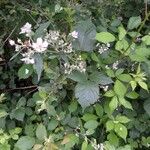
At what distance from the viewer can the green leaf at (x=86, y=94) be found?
54.2 inches

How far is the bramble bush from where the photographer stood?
144 cm

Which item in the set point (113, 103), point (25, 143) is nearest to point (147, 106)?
point (113, 103)

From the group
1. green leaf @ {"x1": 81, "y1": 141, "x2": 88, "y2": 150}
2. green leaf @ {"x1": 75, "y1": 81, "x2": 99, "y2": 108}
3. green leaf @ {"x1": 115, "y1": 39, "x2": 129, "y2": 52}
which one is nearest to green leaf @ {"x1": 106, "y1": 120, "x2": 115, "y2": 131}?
green leaf @ {"x1": 81, "y1": 141, "x2": 88, "y2": 150}

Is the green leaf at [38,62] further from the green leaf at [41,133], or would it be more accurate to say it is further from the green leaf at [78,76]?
the green leaf at [41,133]

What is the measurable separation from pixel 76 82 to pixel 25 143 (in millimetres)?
355

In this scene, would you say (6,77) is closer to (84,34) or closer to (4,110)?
(4,110)

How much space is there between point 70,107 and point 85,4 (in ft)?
1.62

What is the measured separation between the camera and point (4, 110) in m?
1.60

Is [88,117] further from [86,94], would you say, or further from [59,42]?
[59,42]

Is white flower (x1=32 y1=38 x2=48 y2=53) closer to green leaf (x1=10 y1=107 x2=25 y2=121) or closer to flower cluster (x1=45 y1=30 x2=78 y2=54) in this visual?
flower cluster (x1=45 y1=30 x2=78 y2=54)

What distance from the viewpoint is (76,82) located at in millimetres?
1608

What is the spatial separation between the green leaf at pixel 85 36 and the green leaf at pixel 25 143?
1.46ft

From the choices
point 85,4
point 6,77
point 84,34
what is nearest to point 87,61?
point 84,34

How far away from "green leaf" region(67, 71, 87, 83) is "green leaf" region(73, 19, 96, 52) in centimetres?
10
